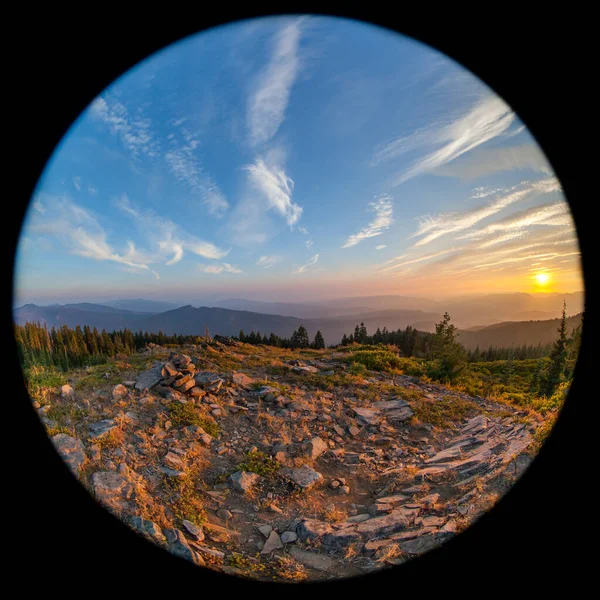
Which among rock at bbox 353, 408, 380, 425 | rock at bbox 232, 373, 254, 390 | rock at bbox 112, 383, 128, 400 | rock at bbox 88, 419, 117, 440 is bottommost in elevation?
rock at bbox 353, 408, 380, 425

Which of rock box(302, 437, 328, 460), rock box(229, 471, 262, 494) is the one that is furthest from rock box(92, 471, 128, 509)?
rock box(302, 437, 328, 460)

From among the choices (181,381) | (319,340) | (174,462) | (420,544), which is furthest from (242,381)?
(319,340)

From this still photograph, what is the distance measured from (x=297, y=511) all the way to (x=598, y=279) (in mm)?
6016

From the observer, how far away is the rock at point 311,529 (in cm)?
429

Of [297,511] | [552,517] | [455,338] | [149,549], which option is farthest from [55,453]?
[455,338]

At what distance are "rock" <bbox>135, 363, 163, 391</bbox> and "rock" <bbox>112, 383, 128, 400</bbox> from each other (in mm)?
457

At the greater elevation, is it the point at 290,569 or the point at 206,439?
the point at 206,439

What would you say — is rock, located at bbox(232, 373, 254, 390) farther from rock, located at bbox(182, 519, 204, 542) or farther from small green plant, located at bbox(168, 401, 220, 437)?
rock, located at bbox(182, 519, 204, 542)

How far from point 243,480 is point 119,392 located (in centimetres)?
535

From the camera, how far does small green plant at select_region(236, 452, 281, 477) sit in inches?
235

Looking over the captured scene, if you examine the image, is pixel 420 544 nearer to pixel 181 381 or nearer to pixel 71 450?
pixel 71 450

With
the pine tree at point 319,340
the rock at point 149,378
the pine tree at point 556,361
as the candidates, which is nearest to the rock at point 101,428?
the rock at point 149,378

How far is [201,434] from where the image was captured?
7.04 metres

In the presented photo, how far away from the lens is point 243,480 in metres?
5.54
